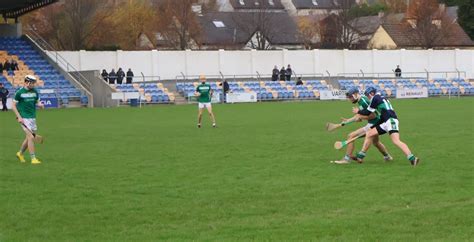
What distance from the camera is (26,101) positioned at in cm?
1816

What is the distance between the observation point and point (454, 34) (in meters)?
94.4

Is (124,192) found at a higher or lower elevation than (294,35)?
lower

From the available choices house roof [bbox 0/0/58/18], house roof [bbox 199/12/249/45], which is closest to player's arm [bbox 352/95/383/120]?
house roof [bbox 0/0/58/18]

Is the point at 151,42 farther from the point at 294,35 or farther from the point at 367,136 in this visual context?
the point at 367,136

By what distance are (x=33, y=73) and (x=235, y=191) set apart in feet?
144

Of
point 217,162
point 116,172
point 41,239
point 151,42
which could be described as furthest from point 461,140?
point 151,42

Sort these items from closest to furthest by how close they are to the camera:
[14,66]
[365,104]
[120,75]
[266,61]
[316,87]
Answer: [365,104]
[14,66]
[120,75]
[316,87]
[266,61]

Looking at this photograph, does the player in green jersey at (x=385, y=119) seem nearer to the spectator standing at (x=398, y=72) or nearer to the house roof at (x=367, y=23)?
the spectator standing at (x=398, y=72)

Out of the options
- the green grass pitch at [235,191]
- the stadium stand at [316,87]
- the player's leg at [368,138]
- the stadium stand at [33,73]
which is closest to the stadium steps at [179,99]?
the stadium stand at [316,87]

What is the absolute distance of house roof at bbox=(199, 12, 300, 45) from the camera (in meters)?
89.1

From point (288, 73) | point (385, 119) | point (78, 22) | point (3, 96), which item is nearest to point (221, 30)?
point (78, 22)

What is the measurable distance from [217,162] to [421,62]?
2193 inches

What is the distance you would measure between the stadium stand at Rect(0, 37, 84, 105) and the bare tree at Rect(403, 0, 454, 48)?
1775 inches

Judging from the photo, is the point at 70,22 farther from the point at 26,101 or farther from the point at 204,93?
the point at 26,101
